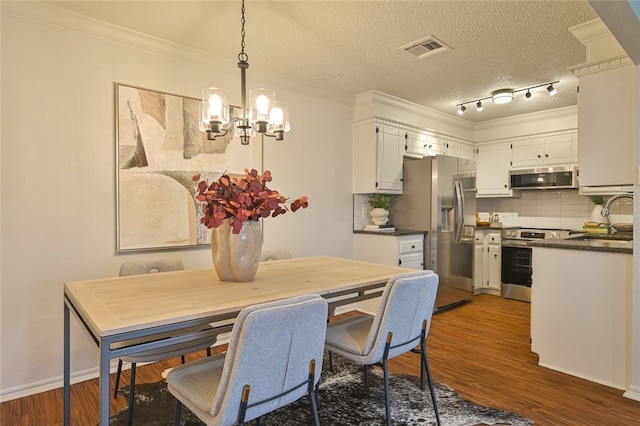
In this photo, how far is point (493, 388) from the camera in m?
2.49

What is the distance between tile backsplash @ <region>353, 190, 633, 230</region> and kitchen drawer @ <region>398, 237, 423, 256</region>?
1.98 feet

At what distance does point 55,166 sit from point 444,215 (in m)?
3.81

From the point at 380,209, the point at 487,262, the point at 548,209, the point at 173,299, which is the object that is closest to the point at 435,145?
the point at 380,209

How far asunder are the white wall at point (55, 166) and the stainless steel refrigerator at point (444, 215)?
8.72 ft

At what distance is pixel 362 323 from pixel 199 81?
7.84ft

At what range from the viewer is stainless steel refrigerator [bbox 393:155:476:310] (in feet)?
14.2

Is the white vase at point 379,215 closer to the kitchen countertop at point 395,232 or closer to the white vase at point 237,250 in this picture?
the kitchen countertop at point 395,232

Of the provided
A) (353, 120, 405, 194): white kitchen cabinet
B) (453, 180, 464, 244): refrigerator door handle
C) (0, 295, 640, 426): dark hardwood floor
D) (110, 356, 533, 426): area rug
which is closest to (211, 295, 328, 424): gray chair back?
(110, 356, 533, 426): area rug

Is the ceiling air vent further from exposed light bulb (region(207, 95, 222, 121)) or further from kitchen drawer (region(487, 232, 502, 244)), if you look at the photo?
kitchen drawer (region(487, 232, 502, 244))

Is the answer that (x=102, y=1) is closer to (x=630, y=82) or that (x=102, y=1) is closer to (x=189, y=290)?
(x=189, y=290)

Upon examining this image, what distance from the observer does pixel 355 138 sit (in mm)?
4477

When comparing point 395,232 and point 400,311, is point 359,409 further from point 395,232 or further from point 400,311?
point 395,232

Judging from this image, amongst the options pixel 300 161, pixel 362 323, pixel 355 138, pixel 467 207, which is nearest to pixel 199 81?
pixel 300 161

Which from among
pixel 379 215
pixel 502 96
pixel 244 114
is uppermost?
pixel 502 96
